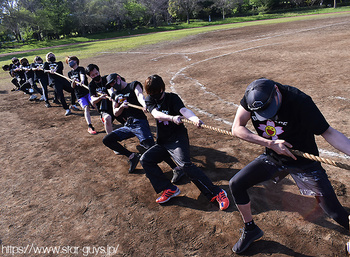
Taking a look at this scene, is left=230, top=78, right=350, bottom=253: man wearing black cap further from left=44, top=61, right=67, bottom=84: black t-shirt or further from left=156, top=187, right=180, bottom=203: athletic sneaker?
left=44, top=61, right=67, bottom=84: black t-shirt

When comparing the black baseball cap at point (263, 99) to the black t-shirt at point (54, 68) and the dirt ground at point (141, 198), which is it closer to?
the dirt ground at point (141, 198)

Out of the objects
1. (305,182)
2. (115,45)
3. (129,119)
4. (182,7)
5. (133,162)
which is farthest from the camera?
(182,7)

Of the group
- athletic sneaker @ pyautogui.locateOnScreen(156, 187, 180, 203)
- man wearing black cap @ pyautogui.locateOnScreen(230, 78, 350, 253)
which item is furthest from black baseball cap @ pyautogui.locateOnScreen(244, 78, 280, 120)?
athletic sneaker @ pyautogui.locateOnScreen(156, 187, 180, 203)

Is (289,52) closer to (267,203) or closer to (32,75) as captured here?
(267,203)

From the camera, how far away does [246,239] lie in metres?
3.41

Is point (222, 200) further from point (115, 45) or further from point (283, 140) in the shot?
point (115, 45)

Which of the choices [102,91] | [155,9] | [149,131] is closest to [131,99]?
[149,131]

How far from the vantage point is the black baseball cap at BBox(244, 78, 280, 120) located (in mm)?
2953

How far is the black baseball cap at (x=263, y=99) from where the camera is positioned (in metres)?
2.95

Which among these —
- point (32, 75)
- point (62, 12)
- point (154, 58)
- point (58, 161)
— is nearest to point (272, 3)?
point (62, 12)

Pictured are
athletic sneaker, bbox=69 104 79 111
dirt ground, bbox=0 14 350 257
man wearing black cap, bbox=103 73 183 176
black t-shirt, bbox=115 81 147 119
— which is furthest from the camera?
athletic sneaker, bbox=69 104 79 111

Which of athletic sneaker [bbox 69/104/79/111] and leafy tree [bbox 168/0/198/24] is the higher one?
leafy tree [bbox 168/0/198/24]

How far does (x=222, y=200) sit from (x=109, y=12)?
63.4 m

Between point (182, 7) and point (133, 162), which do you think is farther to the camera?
point (182, 7)
